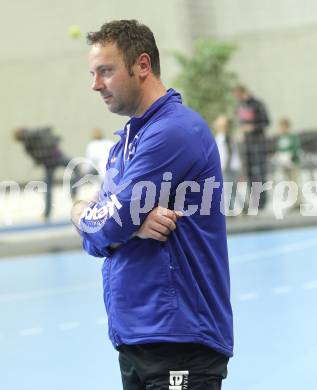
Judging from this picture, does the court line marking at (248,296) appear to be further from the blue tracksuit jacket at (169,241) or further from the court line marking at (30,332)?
the blue tracksuit jacket at (169,241)

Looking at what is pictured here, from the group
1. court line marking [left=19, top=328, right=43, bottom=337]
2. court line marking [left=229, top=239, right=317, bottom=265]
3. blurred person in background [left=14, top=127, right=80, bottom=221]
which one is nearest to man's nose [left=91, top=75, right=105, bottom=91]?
court line marking [left=19, top=328, right=43, bottom=337]

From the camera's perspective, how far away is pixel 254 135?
48.3ft

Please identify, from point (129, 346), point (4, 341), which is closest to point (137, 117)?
point (129, 346)

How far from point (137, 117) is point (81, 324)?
14.6ft

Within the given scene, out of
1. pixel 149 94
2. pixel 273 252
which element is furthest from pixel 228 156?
pixel 149 94

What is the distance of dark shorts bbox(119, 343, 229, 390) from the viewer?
7.71 ft

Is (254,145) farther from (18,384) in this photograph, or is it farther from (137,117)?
(137,117)

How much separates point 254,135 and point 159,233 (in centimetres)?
1258

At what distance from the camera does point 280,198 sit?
14.9m

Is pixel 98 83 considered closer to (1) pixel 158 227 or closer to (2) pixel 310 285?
(1) pixel 158 227

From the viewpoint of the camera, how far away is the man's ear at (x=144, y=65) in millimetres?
2381

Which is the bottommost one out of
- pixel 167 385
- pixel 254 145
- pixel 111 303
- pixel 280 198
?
pixel 280 198

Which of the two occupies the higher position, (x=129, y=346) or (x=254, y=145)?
(x=129, y=346)

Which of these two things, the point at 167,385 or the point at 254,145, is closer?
the point at 167,385
